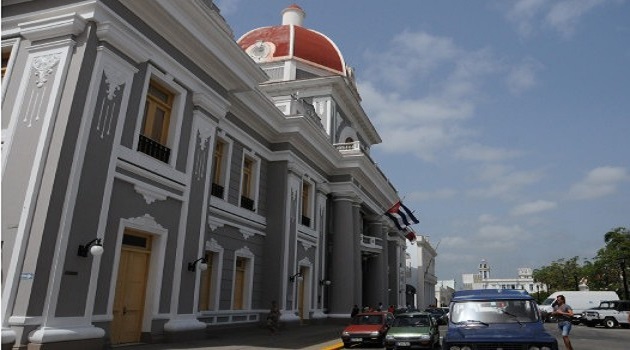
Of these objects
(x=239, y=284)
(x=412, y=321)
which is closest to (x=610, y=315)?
(x=412, y=321)

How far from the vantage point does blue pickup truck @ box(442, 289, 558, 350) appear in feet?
26.7

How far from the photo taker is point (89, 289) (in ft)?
33.5

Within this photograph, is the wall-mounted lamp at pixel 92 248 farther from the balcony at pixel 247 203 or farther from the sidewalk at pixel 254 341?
the balcony at pixel 247 203

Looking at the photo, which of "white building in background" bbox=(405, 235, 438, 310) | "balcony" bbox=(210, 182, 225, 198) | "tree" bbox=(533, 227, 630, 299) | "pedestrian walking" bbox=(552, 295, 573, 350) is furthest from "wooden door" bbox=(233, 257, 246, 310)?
"white building in background" bbox=(405, 235, 438, 310)

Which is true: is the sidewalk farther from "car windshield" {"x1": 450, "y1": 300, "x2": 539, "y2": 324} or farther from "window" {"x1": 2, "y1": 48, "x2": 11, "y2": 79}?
"window" {"x1": 2, "y1": 48, "x2": 11, "y2": 79}

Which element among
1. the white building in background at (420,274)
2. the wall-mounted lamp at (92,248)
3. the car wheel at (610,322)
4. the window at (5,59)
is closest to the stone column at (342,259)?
the car wheel at (610,322)

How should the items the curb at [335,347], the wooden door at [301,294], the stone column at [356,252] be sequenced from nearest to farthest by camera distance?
the curb at [335,347] < the wooden door at [301,294] < the stone column at [356,252]

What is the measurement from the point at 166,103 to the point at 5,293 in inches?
263

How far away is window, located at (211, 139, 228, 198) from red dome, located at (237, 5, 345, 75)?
49.0ft

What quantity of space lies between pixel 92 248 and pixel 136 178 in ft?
8.43

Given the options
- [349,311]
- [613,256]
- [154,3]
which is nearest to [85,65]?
[154,3]

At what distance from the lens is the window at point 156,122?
12.8 metres

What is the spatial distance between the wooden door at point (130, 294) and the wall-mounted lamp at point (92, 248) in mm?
1746

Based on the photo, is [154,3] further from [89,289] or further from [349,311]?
[349,311]
